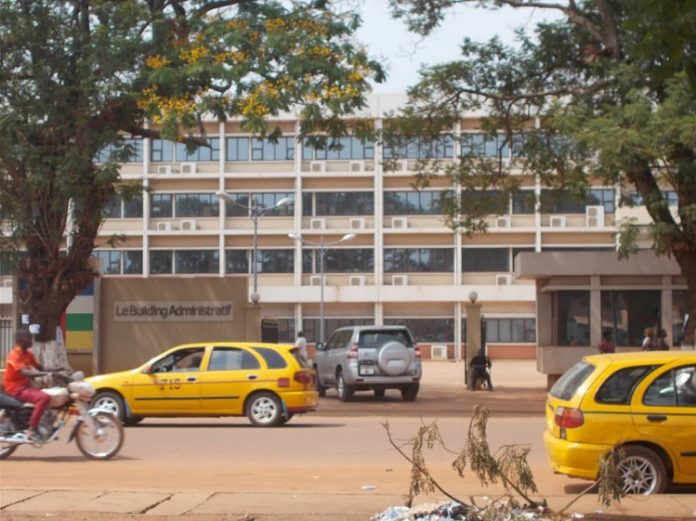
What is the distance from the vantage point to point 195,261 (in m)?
67.6

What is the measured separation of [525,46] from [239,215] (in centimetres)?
3964

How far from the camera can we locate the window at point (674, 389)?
36.0ft

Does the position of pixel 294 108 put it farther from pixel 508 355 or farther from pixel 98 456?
pixel 508 355

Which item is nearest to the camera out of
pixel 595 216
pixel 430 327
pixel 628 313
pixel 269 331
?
pixel 628 313

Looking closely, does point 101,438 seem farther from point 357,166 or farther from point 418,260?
point 418,260

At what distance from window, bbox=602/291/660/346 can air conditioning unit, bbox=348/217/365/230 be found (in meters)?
37.2

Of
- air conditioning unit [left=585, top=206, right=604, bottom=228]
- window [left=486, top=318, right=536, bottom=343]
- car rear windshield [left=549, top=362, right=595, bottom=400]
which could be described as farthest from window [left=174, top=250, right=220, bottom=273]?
car rear windshield [left=549, top=362, right=595, bottom=400]

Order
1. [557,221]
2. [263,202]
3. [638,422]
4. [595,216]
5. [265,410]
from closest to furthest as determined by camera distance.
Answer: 1. [638,422]
2. [265,410]
3. [595,216]
4. [557,221]
5. [263,202]

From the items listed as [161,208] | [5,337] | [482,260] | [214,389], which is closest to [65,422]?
[214,389]

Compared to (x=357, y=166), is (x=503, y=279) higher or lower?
lower

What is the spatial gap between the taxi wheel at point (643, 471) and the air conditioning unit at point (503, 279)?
182 feet

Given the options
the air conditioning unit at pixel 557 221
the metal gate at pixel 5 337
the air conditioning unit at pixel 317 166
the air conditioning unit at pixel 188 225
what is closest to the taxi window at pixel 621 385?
the metal gate at pixel 5 337

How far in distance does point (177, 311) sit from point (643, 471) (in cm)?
2148

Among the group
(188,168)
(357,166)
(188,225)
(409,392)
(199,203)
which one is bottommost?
(409,392)
